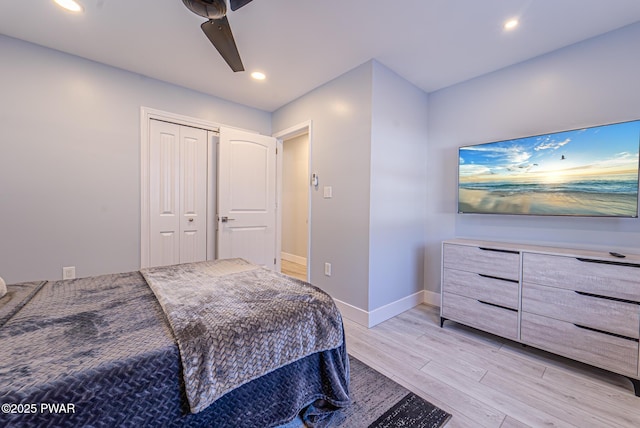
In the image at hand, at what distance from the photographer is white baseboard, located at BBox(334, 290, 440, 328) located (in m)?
2.49

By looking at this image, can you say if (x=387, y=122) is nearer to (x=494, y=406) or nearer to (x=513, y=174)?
(x=513, y=174)

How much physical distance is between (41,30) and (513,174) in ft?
13.7

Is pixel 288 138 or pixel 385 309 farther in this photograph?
pixel 288 138

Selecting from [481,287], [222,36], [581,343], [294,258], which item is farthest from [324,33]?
[294,258]

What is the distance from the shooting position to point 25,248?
89.9 inches

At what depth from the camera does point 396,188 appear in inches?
108

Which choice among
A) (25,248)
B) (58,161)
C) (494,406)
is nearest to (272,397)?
(494,406)

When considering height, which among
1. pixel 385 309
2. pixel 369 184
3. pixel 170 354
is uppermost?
pixel 369 184

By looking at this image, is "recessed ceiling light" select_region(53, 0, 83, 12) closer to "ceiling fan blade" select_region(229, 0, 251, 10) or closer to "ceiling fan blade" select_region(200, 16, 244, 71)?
"ceiling fan blade" select_region(200, 16, 244, 71)

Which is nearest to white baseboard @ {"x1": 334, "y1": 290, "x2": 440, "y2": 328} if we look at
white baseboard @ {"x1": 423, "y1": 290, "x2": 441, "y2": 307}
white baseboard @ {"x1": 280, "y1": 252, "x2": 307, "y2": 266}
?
white baseboard @ {"x1": 423, "y1": 290, "x2": 441, "y2": 307}

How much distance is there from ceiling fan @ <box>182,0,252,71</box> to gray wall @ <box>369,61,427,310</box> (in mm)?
1327

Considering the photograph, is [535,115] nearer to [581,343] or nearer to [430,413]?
→ [581,343]

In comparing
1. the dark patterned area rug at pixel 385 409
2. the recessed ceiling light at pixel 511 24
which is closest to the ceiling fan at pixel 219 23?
the recessed ceiling light at pixel 511 24

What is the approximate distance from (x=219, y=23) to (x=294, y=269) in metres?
3.84
